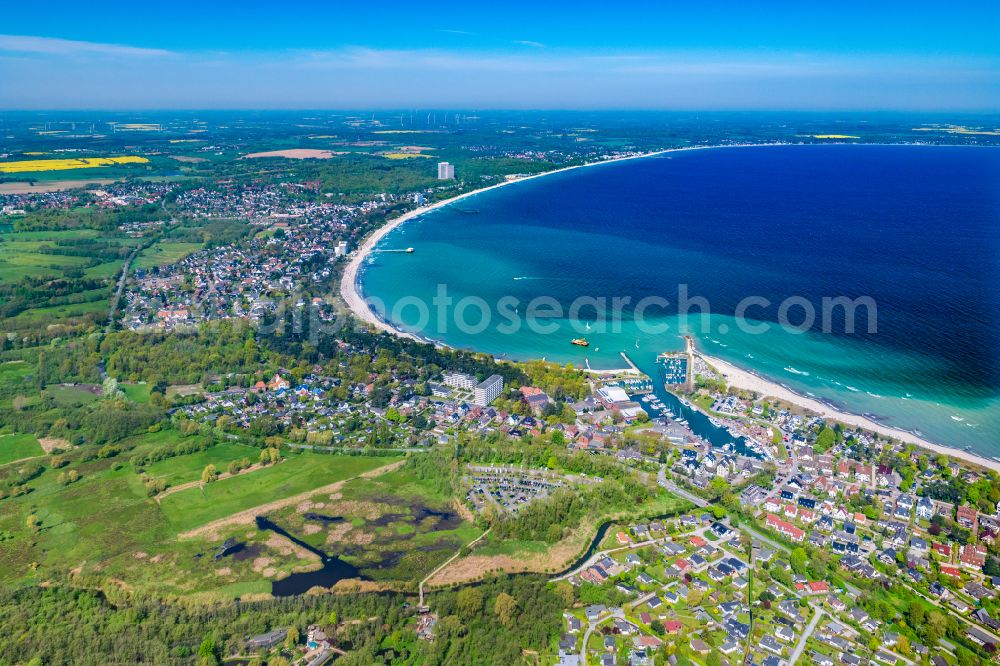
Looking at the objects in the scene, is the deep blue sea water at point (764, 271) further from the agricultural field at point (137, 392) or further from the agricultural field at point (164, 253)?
the agricultural field at point (164, 253)

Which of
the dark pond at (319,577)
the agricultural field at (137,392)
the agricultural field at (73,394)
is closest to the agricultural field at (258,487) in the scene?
the dark pond at (319,577)

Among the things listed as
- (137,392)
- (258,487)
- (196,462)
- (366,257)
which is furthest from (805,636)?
(366,257)

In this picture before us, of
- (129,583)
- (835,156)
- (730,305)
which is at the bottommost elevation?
(129,583)

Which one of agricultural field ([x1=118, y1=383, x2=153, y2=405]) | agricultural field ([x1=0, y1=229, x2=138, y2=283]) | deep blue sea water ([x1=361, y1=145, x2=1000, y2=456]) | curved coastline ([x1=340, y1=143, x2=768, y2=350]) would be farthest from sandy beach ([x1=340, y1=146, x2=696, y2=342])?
agricultural field ([x1=0, y1=229, x2=138, y2=283])

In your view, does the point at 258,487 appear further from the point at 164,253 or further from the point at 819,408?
the point at 164,253

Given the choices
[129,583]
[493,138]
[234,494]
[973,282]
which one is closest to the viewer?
[129,583]

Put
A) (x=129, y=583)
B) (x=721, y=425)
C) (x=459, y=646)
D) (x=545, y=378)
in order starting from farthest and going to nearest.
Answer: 1. (x=545, y=378)
2. (x=721, y=425)
3. (x=129, y=583)
4. (x=459, y=646)

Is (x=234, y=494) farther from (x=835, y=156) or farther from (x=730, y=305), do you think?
(x=835, y=156)

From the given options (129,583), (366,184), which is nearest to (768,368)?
(129,583)
